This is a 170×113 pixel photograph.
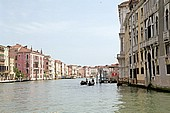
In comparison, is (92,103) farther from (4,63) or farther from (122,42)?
(4,63)

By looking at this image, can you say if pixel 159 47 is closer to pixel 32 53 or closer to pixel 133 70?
pixel 133 70

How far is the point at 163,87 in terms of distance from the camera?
1728 cm

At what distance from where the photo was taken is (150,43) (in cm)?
2011

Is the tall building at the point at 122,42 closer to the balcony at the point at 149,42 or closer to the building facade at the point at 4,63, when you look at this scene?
the balcony at the point at 149,42

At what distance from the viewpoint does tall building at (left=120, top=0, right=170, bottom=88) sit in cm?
1711

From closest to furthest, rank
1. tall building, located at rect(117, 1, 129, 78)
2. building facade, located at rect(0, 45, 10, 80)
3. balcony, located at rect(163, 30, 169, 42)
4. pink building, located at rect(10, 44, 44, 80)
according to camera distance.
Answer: balcony, located at rect(163, 30, 169, 42), tall building, located at rect(117, 1, 129, 78), building facade, located at rect(0, 45, 10, 80), pink building, located at rect(10, 44, 44, 80)

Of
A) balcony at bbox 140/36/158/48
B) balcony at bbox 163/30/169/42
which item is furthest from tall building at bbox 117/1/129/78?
balcony at bbox 163/30/169/42

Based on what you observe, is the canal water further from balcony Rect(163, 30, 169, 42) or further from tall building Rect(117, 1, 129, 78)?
tall building Rect(117, 1, 129, 78)

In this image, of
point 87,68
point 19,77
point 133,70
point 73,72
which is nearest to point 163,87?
point 133,70

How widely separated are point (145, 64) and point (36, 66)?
5868 centimetres

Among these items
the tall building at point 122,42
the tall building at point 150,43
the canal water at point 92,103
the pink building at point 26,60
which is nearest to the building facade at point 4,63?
the pink building at point 26,60

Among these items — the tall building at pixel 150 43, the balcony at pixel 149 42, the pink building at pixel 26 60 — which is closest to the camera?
the tall building at pixel 150 43

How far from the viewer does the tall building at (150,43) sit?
674 inches

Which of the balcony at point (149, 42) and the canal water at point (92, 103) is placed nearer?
the canal water at point (92, 103)
